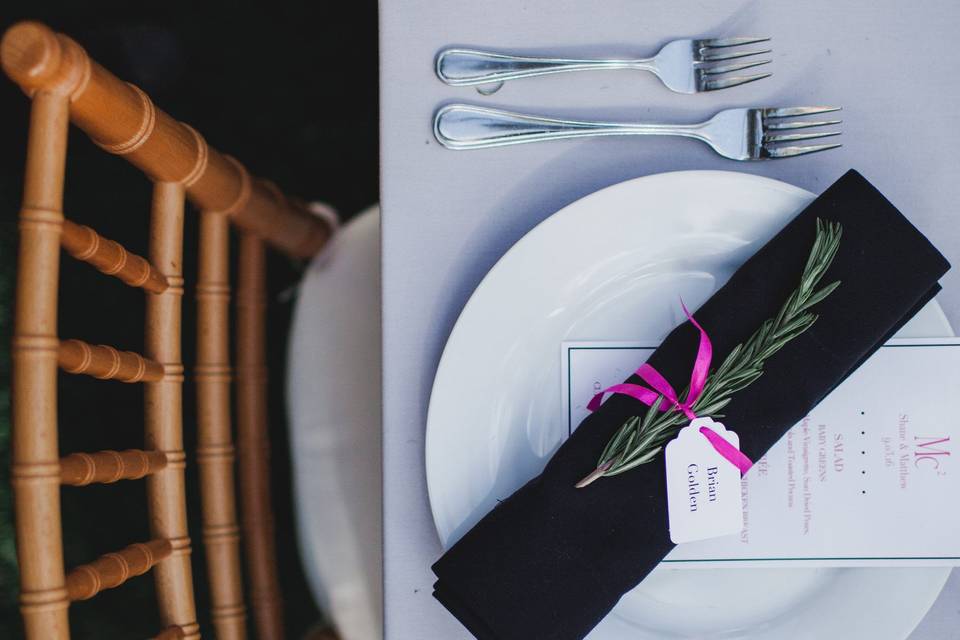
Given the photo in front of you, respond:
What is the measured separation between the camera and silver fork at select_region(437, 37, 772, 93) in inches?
26.2

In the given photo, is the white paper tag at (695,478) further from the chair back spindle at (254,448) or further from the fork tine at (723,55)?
the chair back spindle at (254,448)

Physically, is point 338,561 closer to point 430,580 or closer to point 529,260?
point 430,580

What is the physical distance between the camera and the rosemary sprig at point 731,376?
594 millimetres

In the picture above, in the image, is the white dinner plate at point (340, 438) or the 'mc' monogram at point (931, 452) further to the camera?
the white dinner plate at point (340, 438)

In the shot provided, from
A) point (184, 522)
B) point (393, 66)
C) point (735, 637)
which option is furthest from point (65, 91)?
point (735, 637)

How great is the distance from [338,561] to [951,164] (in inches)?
28.9

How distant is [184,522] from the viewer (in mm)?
717

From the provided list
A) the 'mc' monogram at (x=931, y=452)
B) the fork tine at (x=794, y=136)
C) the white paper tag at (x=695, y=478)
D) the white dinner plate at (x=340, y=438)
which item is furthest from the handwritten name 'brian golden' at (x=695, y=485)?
the white dinner plate at (x=340, y=438)

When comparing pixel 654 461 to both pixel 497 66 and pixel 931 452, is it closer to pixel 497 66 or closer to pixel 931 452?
pixel 931 452

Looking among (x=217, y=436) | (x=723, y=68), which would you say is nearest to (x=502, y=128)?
(x=723, y=68)

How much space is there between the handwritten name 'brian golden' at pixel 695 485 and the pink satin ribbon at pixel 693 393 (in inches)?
0.8

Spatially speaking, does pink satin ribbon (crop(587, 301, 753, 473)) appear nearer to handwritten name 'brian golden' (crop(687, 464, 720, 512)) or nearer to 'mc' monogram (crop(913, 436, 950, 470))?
handwritten name 'brian golden' (crop(687, 464, 720, 512))

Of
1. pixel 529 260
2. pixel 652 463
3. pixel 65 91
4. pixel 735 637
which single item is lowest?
pixel 735 637

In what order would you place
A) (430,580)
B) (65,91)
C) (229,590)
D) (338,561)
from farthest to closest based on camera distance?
(338,561), (229,590), (430,580), (65,91)
